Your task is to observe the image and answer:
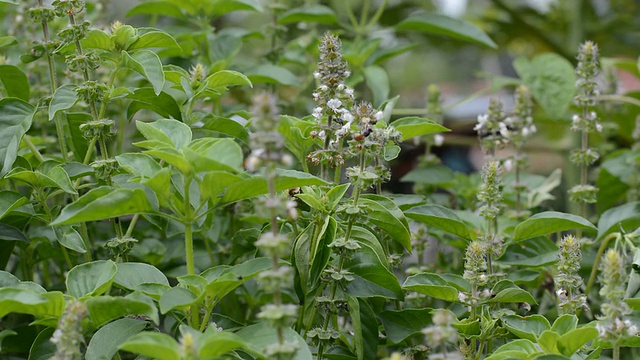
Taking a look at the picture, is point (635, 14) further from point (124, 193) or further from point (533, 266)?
point (124, 193)

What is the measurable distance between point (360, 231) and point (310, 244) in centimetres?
7

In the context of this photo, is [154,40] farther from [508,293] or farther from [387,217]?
[508,293]

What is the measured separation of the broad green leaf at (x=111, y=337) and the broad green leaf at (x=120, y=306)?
5cm

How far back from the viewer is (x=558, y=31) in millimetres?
2740

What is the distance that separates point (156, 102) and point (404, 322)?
474 millimetres

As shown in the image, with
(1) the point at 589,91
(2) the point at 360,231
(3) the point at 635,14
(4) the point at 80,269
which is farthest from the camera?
(3) the point at 635,14

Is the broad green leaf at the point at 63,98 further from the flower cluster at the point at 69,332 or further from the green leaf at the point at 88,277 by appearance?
the flower cluster at the point at 69,332

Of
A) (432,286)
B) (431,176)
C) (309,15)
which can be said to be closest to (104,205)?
(432,286)

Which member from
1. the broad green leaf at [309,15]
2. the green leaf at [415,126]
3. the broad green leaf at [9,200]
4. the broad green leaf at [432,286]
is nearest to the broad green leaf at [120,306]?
the broad green leaf at [9,200]

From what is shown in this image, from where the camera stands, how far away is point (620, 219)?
4.12ft

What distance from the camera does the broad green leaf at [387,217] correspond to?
0.98m

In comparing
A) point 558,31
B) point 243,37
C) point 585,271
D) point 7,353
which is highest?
point 558,31

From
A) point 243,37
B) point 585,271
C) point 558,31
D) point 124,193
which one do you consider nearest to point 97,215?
point 124,193

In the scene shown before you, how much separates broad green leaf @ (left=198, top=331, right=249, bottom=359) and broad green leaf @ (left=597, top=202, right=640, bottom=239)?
765 mm
